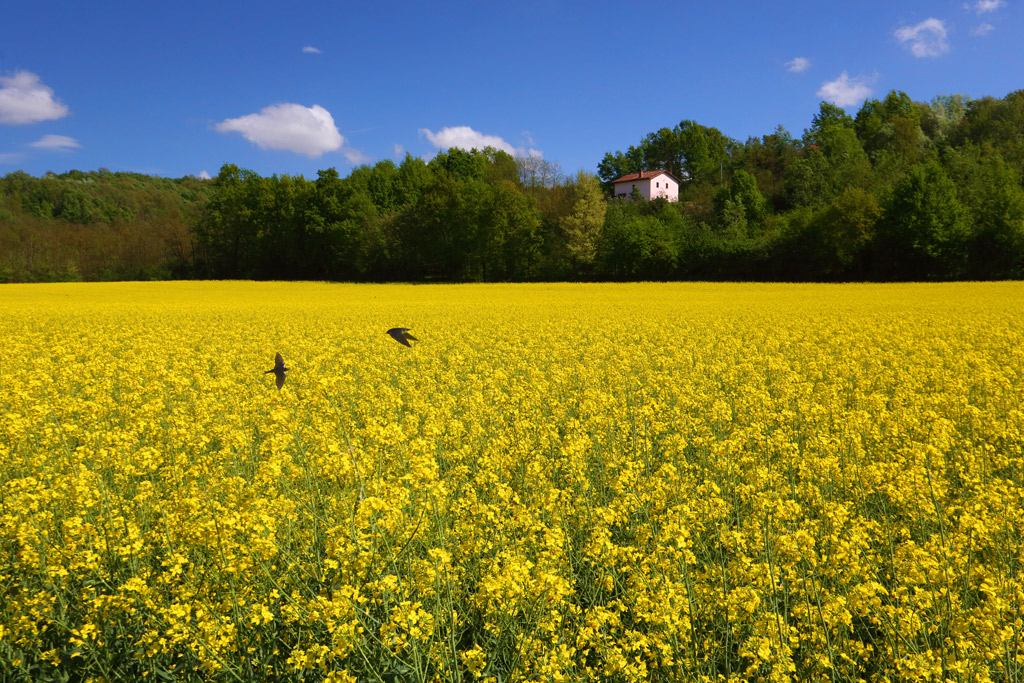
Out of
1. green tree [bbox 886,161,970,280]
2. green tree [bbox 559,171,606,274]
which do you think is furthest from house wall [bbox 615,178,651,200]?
green tree [bbox 886,161,970,280]

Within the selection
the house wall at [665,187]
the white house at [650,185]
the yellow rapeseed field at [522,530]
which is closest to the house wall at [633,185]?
the white house at [650,185]

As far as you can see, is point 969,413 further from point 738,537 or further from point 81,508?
point 81,508

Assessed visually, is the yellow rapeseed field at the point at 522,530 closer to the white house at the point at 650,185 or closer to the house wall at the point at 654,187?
the house wall at the point at 654,187

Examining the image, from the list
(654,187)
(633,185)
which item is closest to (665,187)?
(654,187)

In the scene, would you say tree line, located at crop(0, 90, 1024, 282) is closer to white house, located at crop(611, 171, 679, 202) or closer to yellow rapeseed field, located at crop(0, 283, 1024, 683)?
white house, located at crop(611, 171, 679, 202)

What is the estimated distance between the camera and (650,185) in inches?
3221

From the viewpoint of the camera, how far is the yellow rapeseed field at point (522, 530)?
2.89 metres

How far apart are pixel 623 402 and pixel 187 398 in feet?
20.8

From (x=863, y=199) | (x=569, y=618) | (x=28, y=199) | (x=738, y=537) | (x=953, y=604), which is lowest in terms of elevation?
(x=569, y=618)

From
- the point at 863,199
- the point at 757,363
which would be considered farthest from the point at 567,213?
the point at 757,363

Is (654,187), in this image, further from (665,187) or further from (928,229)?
(928,229)

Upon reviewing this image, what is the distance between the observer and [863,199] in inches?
1745

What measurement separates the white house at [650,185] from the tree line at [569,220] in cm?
377

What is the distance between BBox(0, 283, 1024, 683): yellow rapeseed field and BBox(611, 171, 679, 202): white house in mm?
75686
